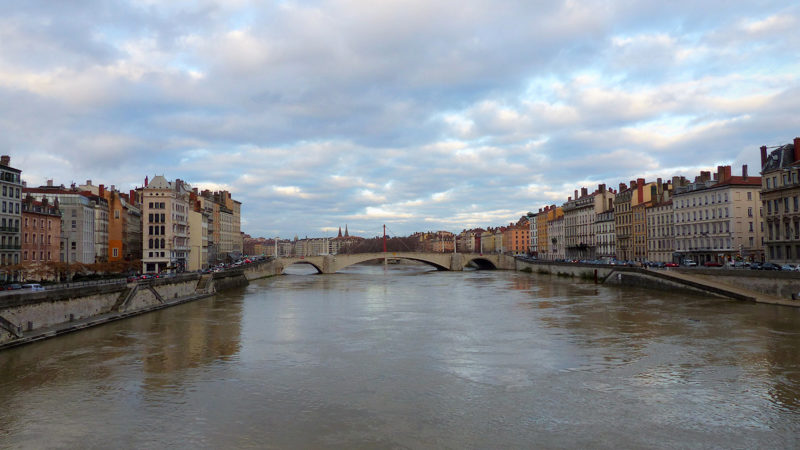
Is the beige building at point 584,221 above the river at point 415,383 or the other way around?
above

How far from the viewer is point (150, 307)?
45250 mm

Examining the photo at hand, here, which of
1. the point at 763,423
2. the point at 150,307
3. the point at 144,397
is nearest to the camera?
the point at 763,423

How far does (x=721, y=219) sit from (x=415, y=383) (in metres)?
61.7

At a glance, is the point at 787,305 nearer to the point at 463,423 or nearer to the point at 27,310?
the point at 463,423

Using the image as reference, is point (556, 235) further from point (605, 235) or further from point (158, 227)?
point (158, 227)

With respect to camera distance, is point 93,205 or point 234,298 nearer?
point 234,298

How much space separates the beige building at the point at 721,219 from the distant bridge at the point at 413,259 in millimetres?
47504

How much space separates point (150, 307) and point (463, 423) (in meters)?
36.0

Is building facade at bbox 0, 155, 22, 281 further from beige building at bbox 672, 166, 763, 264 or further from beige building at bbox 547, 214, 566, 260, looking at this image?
beige building at bbox 547, 214, 566, 260

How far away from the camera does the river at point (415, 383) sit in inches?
627

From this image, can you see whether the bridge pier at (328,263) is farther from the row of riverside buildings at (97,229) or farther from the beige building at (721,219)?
the beige building at (721,219)

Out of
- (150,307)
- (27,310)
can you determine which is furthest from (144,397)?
(150,307)

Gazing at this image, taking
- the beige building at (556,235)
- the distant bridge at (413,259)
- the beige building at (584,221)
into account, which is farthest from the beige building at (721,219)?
the beige building at (556,235)

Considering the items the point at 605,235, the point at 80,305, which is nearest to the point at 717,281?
the point at 80,305
